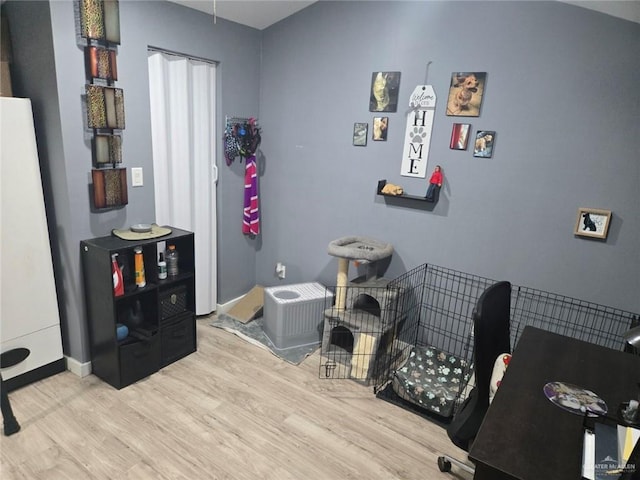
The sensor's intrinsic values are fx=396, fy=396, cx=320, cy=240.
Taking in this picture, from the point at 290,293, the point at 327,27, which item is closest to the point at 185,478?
the point at 290,293

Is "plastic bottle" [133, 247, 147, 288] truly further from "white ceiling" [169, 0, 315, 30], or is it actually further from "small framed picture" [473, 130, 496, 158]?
"small framed picture" [473, 130, 496, 158]

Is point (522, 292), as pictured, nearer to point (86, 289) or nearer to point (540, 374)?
point (540, 374)

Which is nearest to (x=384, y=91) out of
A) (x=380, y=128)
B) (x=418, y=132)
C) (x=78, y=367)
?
(x=380, y=128)

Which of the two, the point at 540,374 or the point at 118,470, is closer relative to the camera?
the point at 540,374

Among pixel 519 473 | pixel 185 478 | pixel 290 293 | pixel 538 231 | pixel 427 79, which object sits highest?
pixel 427 79

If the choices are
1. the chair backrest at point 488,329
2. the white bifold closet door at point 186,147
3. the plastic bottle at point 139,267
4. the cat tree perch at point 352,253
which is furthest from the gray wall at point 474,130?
the plastic bottle at point 139,267

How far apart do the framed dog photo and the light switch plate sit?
1991 millimetres

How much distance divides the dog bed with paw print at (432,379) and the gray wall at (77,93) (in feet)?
6.36

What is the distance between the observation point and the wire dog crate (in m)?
2.29

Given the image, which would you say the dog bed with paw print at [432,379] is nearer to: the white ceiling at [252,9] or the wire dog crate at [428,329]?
the wire dog crate at [428,329]

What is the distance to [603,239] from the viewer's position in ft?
7.14

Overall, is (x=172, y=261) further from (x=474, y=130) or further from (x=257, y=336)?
(x=474, y=130)

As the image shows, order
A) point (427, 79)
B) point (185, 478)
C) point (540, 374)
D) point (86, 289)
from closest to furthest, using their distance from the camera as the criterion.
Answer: point (540, 374) < point (185, 478) < point (86, 289) < point (427, 79)

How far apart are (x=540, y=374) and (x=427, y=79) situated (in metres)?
1.87
